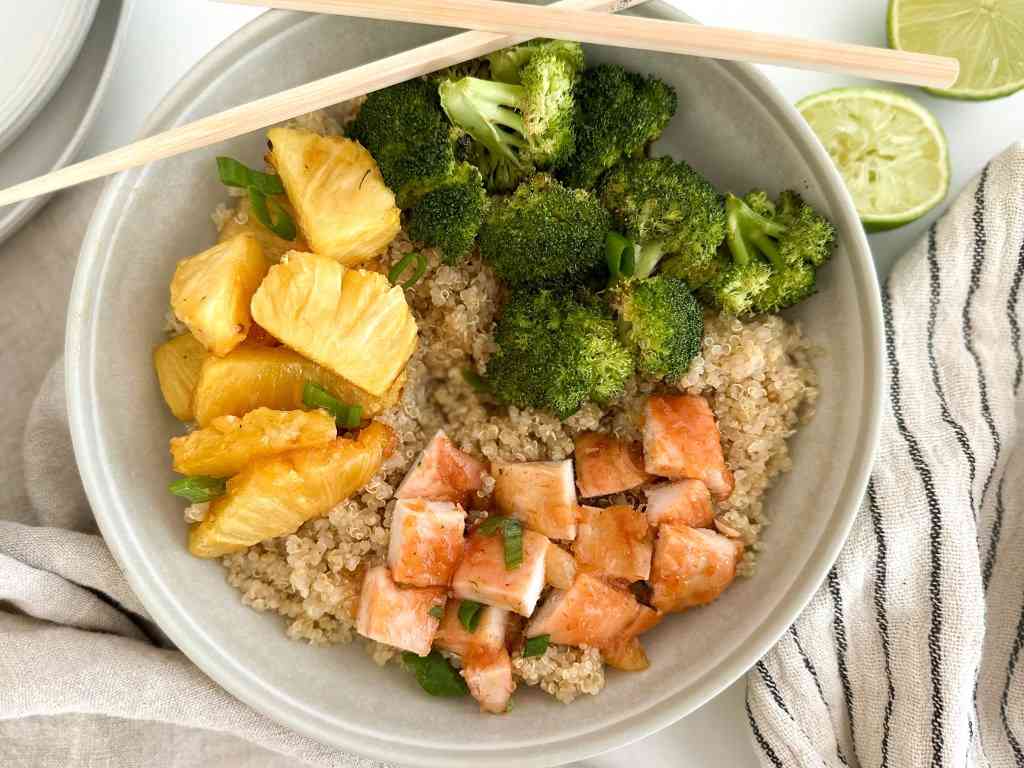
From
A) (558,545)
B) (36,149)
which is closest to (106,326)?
(36,149)

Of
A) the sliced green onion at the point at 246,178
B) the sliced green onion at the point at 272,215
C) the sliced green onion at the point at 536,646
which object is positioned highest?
the sliced green onion at the point at 246,178

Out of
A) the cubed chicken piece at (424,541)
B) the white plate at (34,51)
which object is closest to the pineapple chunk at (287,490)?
the cubed chicken piece at (424,541)

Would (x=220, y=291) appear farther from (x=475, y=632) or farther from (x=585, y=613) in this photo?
(x=585, y=613)

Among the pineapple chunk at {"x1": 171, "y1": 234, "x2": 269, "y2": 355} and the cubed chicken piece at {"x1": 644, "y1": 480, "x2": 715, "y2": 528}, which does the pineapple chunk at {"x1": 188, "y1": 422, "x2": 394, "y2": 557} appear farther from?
the cubed chicken piece at {"x1": 644, "y1": 480, "x2": 715, "y2": 528}

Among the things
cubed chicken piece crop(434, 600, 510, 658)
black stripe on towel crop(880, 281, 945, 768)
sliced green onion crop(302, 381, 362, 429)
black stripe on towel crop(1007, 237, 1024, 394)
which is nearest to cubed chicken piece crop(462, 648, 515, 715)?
cubed chicken piece crop(434, 600, 510, 658)

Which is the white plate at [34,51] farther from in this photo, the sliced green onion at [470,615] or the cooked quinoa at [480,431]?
the sliced green onion at [470,615]

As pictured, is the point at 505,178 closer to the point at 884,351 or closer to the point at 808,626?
the point at 884,351
